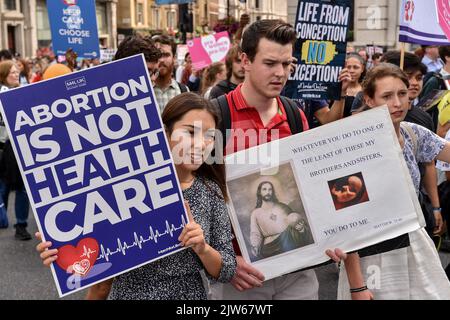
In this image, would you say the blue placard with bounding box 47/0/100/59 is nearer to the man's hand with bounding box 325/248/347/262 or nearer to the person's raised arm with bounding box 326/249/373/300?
the person's raised arm with bounding box 326/249/373/300

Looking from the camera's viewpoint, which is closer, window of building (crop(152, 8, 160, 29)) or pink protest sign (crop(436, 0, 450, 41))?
pink protest sign (crop(436, 0, 450, 41))

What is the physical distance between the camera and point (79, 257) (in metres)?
2.18

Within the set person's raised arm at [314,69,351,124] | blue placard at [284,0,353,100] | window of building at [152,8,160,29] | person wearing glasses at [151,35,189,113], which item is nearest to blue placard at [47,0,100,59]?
person wearing glasses at [151,35,189,113]

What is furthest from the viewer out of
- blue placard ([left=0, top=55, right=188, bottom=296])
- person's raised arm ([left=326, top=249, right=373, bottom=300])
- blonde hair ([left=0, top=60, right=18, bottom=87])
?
blonde hair ([left=0, top=60, right=18, bottom=87])

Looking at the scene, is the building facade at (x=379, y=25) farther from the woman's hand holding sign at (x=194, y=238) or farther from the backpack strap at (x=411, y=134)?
the woman's hand holding sign at (x=194, y=238)

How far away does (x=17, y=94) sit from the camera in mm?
2098

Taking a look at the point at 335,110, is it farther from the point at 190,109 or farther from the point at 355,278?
the point at 190,109

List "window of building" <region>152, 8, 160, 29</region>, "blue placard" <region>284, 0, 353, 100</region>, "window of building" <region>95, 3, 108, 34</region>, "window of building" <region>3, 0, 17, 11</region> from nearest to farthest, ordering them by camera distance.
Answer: "blue placard" <region>284, 0, 353, 100</region>, "window of building" <region>3, 0, 17, 11</region>, "window of building" <region>95, 3, 108, 34</region>, "window of building" <region>152, 8, 160, 29</region>

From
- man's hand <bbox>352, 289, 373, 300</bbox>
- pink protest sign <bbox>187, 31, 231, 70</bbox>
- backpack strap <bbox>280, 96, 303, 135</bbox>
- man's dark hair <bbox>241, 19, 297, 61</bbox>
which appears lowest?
pink protest sign <bbox>187, 31, 231, 70</bbox>

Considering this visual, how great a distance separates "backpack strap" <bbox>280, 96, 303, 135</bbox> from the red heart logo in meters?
1.10

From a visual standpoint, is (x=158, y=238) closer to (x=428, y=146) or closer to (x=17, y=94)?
(x=17, y=94)

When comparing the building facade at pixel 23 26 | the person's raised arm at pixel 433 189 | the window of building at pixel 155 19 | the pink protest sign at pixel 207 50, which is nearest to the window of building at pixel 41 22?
the building facade at pixel 23 26

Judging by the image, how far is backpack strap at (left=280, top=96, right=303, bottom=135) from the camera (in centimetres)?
294

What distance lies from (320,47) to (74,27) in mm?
3324
